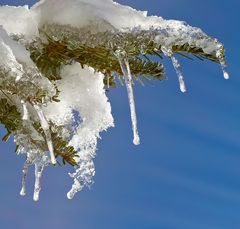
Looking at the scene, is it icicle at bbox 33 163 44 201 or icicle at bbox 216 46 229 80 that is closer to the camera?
icicle at bbox 216 46 229 80

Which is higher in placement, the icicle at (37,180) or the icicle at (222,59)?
the icicle at (222,59)

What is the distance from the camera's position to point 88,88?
10.8 feet

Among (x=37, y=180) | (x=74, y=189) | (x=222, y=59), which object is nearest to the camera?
(x=222, y=59)

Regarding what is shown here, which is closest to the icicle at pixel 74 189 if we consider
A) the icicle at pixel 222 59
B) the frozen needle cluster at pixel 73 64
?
the frozen needle cluster at pixel 73 64

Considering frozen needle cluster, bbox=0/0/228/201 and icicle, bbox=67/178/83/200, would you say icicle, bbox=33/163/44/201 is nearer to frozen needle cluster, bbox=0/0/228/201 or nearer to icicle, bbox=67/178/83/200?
frozen needle cluster, bbox=0/0/228/201

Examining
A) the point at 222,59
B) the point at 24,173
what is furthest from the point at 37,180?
the point at 222,59

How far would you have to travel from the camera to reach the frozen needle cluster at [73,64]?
2.51 meters

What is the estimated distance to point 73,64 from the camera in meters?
3.12

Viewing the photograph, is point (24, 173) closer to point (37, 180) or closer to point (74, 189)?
point (37, 180)

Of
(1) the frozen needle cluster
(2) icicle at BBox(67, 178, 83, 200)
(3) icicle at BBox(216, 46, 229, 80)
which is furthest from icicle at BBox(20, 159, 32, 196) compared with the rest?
(3) icicle at BBox(216, 46, 229, 80)

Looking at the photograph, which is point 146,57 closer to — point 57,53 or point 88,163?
point 57,53

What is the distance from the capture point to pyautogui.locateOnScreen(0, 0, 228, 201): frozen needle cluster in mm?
2514

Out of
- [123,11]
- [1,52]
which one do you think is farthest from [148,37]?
[1,52]

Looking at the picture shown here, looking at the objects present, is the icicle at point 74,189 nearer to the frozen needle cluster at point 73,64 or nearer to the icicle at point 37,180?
the frozen needle cluster at point 73,64
